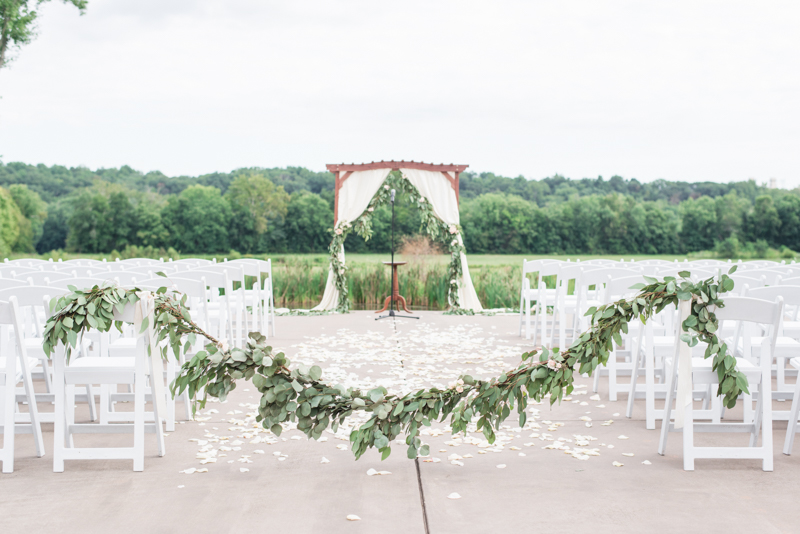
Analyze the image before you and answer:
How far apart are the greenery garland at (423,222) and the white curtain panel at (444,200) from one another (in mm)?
65

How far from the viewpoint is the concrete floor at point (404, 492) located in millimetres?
2410

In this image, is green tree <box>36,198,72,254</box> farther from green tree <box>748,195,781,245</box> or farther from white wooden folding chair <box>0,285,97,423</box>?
green tree <box>748,195,781,245</box>

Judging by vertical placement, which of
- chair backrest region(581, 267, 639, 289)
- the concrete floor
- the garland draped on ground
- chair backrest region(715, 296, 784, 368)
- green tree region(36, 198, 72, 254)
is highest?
green tree region(36, 198, 72, 254)

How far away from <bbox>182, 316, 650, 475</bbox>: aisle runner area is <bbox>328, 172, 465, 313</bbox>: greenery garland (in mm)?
3128

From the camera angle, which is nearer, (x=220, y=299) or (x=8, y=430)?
(x=8, y=430)

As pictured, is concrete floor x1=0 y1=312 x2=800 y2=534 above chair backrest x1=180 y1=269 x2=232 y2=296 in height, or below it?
below

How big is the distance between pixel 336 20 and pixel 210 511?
20.6m

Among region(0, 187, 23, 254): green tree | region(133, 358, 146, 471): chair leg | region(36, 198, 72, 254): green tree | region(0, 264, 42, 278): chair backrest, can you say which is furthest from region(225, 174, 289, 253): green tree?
region(133, 358, 146, 471): chair leg

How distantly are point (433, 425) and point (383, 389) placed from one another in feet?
3.30

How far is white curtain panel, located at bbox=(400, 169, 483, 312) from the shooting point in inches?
384

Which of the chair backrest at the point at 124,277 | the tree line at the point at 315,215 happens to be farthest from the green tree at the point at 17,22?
the chair backrest at the point at 124,277

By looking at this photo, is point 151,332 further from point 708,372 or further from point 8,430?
point 708,372

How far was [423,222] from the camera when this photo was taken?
10078mm

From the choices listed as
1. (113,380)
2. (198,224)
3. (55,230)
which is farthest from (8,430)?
(55,230)
